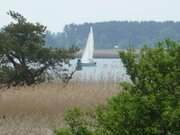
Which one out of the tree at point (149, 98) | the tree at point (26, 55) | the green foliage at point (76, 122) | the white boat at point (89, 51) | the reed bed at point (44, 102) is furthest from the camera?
the white boat at point (89, 51)

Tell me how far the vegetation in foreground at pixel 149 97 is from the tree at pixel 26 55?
1111 centimetres

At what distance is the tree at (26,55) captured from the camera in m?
14.6

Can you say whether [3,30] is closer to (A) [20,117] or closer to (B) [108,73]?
(B) [108,73]

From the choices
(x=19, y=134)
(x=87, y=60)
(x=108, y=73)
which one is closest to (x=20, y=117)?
(x=19, y=134)

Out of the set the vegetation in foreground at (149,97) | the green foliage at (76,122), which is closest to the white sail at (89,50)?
the green foliage at (76,122)

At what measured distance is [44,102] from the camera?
11398 mm

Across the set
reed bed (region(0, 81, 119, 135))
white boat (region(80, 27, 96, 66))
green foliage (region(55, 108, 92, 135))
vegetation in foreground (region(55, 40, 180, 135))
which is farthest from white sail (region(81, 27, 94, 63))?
vegetation in foreground (region(55, 40, 180, 135))

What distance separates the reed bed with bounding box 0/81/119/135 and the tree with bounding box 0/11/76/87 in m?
1.96

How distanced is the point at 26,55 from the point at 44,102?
3601 millimetres

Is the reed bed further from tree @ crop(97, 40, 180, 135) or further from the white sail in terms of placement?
the white sail

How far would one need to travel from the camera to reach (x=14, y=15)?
1482 centimetres

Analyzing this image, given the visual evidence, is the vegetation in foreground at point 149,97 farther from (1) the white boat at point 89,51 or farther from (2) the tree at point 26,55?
(1) the white boat at point 89,51

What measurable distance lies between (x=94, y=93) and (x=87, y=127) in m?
8.09

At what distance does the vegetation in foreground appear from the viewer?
3.04 meters
